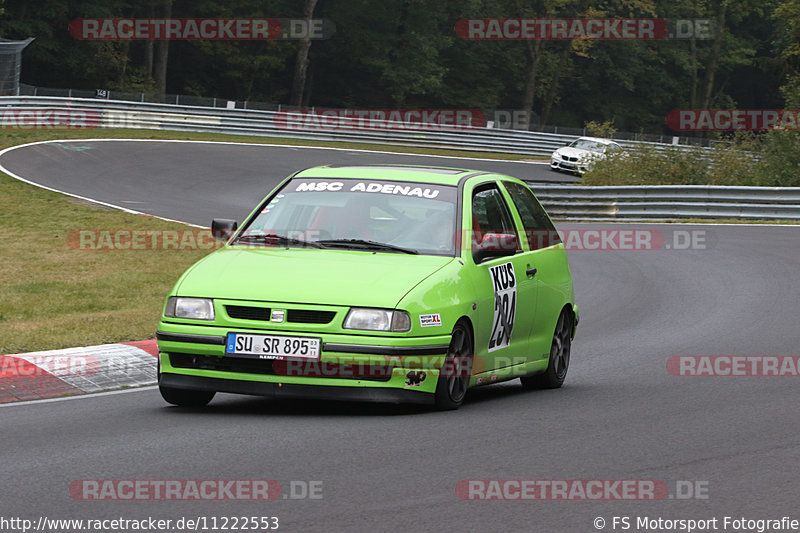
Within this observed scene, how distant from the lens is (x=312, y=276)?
7.73m

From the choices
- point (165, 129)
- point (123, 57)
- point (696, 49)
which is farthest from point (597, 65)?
point (165, 129)

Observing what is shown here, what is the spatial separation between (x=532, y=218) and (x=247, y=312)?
3036 mm

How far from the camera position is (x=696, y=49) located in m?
81.6

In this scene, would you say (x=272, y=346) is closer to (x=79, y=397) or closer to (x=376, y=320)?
(x=376, y=320)

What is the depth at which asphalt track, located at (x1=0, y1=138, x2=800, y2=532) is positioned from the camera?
5531 mm

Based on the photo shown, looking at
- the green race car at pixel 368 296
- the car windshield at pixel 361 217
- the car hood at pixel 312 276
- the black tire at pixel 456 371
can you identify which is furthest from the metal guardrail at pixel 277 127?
the black tire at pixel 456 371

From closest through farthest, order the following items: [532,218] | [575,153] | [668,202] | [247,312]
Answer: [247,312], [532,218], [668,202], [575,153]

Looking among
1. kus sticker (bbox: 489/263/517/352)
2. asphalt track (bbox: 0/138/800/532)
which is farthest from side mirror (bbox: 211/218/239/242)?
kus sticker (bbox: 489/263/517/352)

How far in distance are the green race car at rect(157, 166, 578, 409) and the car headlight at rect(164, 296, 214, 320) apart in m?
0.01

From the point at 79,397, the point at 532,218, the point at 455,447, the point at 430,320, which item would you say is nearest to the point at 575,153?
the point at 532,218

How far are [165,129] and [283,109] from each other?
6227 mm

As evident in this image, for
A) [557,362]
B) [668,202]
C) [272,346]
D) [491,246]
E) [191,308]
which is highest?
[491,246]

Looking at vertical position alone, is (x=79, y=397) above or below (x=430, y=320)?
below

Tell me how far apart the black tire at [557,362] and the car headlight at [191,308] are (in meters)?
3.05
